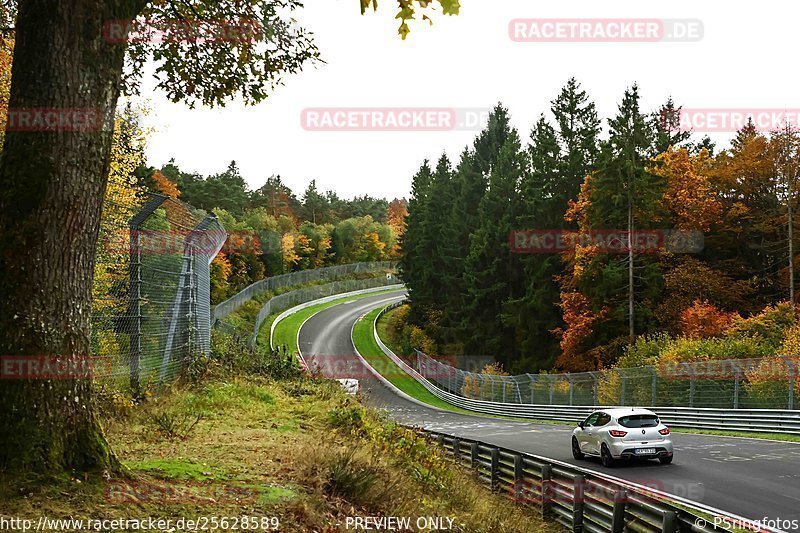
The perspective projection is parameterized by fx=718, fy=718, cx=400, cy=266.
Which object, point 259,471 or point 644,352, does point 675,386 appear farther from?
point 259,471

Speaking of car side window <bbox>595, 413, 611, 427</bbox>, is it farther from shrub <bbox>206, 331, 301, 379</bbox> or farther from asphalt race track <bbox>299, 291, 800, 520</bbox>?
shrub <bbox>206, 331, 301, 379</bbox>

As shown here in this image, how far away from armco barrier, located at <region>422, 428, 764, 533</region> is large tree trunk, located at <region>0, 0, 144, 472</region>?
5.68 meters

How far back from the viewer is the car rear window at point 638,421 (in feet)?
54.0

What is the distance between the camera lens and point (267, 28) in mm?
9977

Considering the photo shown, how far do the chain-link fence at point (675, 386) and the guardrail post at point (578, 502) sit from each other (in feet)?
50.4

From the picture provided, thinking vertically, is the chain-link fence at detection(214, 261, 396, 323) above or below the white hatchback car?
above

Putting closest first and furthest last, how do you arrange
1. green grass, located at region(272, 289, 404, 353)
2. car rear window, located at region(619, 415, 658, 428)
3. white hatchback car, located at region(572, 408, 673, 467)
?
white hatchback car, located at region(572, 408, 673, 467) → car rear window, located at region(619, 415, 658, 428) → green grass, located at region(272, 289, 404, 353)

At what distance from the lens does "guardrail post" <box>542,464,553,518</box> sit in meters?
11.5

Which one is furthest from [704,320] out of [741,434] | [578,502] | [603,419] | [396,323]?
[396,323]

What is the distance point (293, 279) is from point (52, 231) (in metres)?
83.7

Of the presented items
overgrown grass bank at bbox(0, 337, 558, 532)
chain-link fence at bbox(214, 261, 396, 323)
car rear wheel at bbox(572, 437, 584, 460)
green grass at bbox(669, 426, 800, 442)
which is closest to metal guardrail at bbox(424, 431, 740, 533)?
overgrown grass bank at bbox(0, 337, 558, 532)

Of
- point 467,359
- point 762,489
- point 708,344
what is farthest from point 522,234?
point 762,489

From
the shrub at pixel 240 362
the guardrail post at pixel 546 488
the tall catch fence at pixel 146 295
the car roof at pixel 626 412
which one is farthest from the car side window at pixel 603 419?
the tall catch fence at pixel 146 295

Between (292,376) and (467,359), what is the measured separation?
150ft
